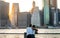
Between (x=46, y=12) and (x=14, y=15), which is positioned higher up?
(x=46, y=12)

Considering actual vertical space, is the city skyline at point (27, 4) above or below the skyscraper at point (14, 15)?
above

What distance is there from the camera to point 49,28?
15086 millimetres

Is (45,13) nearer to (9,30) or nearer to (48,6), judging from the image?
(48,6)

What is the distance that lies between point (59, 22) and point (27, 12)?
2356 millimetres

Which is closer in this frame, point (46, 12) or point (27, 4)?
point (27, 4)

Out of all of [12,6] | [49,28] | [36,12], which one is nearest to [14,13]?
[12,6]

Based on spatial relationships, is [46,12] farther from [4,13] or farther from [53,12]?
[4,13]

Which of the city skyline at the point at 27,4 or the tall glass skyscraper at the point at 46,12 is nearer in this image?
the city skyline at the point at 27,4

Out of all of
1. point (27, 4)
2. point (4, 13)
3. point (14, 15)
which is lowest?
point (14, 15)

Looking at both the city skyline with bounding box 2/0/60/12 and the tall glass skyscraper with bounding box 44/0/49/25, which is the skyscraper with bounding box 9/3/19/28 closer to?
the city skyline with bounding box 2/0/60/12

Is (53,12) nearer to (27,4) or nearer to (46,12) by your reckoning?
(46,12)

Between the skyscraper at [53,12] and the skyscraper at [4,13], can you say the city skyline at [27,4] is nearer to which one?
the skyscraper at [53,12]

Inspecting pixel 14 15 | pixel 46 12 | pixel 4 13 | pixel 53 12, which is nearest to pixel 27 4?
pixel 14 15

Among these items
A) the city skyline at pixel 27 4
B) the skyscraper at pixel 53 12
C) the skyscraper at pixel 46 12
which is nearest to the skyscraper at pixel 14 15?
the city skyline at pixel 27 4
